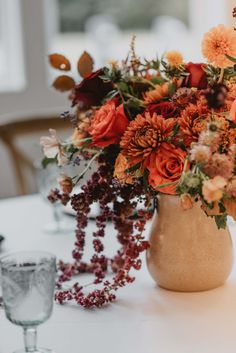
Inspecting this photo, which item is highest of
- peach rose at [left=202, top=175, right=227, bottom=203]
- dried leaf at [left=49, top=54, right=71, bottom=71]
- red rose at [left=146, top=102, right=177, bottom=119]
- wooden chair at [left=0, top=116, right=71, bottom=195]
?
dried leaf at [left=49, top=54, right=71, bottom=71]

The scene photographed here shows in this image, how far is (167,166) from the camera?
991 mm

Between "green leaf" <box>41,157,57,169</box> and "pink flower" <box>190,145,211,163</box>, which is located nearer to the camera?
"pink flower" <box>190,145,211,163</box>

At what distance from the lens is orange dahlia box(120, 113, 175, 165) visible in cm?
99

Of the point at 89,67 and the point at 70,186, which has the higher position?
the point at 89,67

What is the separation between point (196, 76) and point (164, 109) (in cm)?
8

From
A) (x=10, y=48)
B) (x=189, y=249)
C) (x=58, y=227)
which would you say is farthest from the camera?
(x=10, y=48)

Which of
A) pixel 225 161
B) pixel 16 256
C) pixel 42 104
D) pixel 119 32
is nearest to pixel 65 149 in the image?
pixel 16 256

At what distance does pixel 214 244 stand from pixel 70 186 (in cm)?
25

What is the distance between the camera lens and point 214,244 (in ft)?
3.69

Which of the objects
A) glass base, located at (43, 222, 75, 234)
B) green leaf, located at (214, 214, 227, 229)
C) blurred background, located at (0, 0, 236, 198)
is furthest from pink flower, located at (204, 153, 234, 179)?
blurred background, located at (0, 0, 236, 198)

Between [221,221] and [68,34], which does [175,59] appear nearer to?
[221,221]

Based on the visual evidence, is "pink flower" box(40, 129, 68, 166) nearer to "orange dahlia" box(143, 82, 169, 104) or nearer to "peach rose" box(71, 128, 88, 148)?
"peach rose" box(71, 128, 88, 148)

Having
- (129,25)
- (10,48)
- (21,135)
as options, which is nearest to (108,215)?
(21,135)

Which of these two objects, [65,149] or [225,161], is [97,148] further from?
[225,161]
